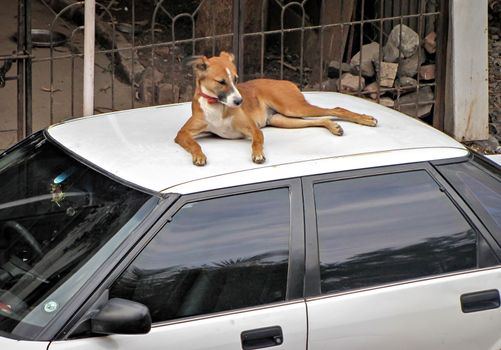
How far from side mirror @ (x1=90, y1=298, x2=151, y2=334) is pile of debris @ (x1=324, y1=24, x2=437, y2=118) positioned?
5.83m

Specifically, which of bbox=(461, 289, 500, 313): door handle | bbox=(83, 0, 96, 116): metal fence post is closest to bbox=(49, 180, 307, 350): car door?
bbox=(461, 289, 500, 313): door handle

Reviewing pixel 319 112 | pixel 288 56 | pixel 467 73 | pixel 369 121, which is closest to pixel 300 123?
pixel 319 112

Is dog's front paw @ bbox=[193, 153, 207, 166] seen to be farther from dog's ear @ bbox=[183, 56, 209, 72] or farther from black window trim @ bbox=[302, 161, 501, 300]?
dog's ear @ bbox=[183, 56, 209, 72]

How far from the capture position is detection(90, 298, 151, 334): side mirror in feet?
11.4

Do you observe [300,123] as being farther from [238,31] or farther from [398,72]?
[398,72]

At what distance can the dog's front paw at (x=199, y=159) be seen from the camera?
4.05 meters

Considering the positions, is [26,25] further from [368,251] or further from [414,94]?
[368,251]

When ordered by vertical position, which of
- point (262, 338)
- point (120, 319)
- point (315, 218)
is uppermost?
point (315, 218)

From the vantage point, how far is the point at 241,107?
16.5 feet

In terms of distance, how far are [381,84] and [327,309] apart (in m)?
5.49

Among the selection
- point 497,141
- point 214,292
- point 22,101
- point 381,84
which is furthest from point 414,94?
point 214,292

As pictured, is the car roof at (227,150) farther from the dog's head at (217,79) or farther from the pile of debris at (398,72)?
the pile of debris at (398,72)

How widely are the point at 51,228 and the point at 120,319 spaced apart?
0.70 m

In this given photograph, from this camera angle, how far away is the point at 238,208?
12.8 feet
